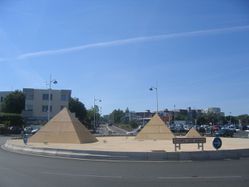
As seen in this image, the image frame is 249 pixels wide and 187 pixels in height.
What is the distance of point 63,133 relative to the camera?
38094 millimetres

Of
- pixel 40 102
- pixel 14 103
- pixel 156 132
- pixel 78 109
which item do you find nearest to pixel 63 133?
pixel 156 132

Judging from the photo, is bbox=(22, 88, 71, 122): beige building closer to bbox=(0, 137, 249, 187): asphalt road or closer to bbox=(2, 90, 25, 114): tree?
bbox=(2, 90, 25, 114): tree

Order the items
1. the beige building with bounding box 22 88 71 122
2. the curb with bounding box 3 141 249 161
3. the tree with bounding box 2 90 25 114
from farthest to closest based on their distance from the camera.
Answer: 1. the tree with bounding box 2 90 25 114
2. the beige building with bounding box 22 88 71 122
3. the curb with bounding box 3 141 249 161

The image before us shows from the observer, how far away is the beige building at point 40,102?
4638 inches

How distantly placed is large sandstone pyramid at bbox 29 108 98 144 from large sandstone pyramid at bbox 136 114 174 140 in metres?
9.89

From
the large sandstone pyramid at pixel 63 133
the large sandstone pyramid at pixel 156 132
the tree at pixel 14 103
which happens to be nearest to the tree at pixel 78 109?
the tree at pixel 14 103

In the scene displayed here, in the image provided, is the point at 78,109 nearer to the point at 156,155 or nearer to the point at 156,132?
the point at 156,132

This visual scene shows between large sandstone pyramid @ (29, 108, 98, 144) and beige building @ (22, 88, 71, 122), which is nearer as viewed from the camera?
large sandstone pyramid @ (29, 108, 98, 144)

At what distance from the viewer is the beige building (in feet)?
387

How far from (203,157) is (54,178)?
441 inches

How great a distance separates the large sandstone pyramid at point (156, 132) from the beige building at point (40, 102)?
71.8m

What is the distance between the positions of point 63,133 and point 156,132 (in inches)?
566

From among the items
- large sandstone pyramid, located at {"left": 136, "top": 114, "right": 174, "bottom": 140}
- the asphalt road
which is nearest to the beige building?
large sandstone pyramid, located at {"left": 136, "top": 114, "right": 174, "bottom": 140}

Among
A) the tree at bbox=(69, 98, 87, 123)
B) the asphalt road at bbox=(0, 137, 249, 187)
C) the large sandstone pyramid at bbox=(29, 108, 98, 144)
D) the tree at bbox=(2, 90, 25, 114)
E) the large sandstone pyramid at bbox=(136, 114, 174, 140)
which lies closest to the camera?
the asphalt road at bbox=(0, 137, 249, 187)
